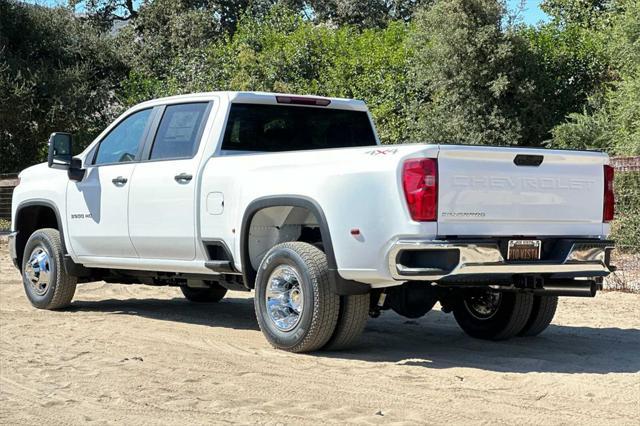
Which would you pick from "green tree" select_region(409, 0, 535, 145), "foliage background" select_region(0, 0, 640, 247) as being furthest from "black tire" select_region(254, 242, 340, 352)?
"green tree" select_region(409, 0, 535, 145)

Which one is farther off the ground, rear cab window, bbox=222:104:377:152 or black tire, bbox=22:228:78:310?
rear cab window, bbox=222:104:377:152

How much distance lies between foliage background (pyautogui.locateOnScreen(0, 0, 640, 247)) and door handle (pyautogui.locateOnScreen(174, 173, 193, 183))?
42.2 feet

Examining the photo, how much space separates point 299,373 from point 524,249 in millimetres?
1804

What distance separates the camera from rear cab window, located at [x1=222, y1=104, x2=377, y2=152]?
8.93 meters

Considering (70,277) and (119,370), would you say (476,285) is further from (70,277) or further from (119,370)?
(70,277)

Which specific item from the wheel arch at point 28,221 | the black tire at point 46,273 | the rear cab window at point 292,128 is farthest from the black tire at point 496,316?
the wheel arch at point 28,221

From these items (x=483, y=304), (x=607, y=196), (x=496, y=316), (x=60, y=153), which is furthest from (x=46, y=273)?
(x=607, y=196)

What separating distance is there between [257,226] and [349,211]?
1291 millimetres

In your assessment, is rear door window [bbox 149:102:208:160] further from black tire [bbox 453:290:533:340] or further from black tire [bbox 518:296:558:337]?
black tire [bbox 518:296:558:337]

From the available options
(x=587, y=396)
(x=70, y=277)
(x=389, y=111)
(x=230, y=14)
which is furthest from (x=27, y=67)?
(x=587, y=396)

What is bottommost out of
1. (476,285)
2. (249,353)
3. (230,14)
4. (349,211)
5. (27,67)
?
(249,353)

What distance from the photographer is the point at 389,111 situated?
26.0 meters

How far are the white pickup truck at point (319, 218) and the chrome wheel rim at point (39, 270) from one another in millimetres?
31

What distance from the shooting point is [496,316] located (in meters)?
8.80
